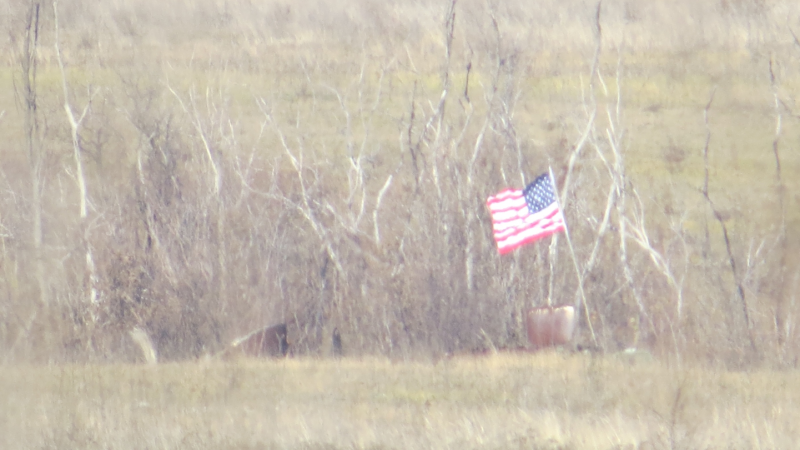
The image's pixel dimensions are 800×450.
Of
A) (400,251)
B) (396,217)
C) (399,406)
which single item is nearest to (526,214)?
(399,406)

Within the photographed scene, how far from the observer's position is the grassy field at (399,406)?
7.15m

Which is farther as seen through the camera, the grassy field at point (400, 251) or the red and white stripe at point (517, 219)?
the red and white stripe at point (517, 219)

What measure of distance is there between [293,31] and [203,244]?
29.9m

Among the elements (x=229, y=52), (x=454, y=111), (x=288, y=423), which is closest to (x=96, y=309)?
(x=288, y=423)

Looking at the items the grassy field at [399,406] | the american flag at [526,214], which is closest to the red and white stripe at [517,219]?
the american flag at [526,214]

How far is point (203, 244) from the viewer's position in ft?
61.5

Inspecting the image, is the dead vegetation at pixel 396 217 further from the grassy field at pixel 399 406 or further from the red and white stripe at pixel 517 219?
the grassy field at pixel 399 406

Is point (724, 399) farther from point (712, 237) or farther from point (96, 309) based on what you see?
point (712, 237)

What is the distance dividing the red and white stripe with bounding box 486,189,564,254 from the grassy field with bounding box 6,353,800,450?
5.55 feet

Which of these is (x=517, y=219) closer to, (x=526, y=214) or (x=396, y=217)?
(x=526, y=214)

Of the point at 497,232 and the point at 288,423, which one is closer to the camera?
the point at 288,423

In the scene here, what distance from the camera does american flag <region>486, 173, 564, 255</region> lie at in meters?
13.4

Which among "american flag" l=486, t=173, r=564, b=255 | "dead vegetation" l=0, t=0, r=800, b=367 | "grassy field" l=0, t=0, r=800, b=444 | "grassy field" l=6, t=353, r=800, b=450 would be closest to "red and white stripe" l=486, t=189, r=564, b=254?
"american flag" l=486, t=173, r=564, b=255

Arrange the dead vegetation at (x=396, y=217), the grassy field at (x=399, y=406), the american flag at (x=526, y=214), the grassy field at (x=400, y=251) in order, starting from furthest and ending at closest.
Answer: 1. the dead vegetation at (x=396, y=217)
2. the american flag at (x=526, y=214)
3. the grassy field at (x=400, y=251)
4. the grassy field at (x=399, y=406)
